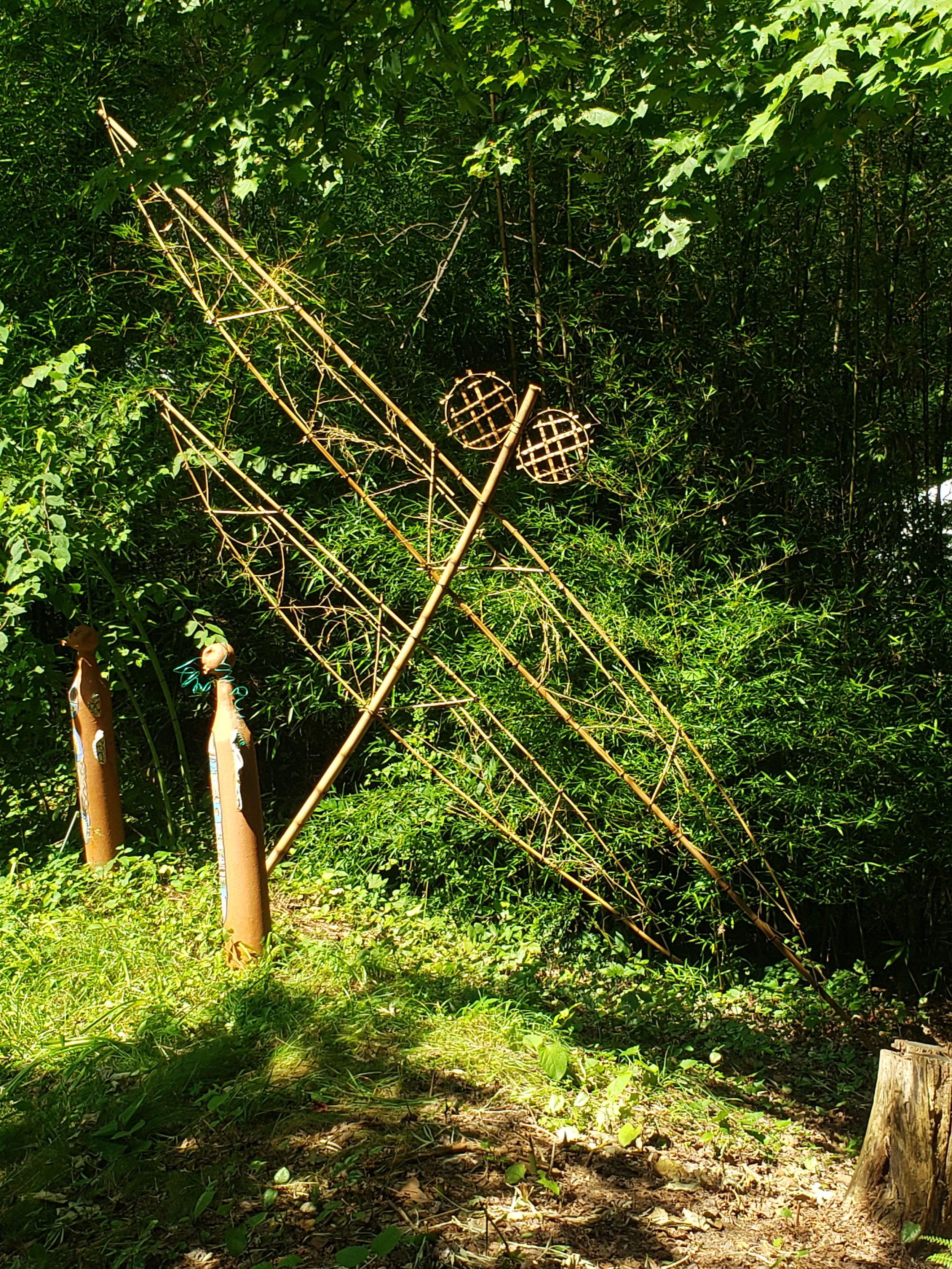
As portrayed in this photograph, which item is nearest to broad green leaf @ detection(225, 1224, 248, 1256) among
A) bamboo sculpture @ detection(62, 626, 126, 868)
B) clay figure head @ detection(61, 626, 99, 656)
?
bamboo sculpture @ detection(62, 626, 126, 868)

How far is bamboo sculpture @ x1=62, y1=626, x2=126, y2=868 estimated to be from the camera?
3.34 m

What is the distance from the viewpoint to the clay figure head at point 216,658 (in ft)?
9.12

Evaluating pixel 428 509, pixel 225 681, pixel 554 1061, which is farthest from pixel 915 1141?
pixel 428 509

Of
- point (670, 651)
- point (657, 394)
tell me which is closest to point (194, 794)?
point (670, 651)

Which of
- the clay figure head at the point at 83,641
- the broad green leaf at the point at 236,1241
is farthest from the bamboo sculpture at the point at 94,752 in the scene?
the broad green leaf at the point at 236,1241

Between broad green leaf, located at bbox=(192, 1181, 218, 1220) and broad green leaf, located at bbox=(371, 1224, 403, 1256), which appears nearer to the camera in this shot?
broad green leaf, located at bbox=(371, 1224, 403, 1256)

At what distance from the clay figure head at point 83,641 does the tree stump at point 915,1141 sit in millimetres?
2587

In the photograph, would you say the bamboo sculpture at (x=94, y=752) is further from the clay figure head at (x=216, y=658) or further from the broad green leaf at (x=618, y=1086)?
the broad green leaf at (x=618, y=1086)

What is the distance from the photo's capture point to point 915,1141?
203 centimetres

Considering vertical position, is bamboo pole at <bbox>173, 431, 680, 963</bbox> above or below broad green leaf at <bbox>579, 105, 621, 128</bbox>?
below

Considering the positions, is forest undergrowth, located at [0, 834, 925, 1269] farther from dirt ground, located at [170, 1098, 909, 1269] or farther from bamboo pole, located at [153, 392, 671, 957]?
bamboo pole, located at [153, 392, 671, 957]

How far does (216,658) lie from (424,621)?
22.6 inches

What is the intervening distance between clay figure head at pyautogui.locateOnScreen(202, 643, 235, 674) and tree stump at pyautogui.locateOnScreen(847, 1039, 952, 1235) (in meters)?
1.83

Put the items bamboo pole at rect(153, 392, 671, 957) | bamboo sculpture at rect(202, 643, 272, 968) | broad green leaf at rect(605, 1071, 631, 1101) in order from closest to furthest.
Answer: broad green leaf at rect(605, 1071, 631, 1101) → bamboo sculpture at rect(202, 643, 272, 968) → bamboo pole at rect(153, 392, 671, 957)
